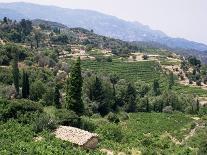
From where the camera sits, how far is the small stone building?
1471 inches

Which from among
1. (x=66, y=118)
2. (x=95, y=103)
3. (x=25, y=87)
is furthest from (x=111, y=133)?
(x=95, y=103)

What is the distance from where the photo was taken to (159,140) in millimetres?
49656

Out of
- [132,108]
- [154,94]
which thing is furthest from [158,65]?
[132,108]

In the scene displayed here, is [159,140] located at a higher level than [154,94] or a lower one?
higher

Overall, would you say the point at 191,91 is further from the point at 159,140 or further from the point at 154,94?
the point at 159,140

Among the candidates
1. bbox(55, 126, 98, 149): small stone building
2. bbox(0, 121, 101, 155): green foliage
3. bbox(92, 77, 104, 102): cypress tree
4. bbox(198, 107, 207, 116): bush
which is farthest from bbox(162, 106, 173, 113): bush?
bbox(0, 121, 101, 155): green foliage

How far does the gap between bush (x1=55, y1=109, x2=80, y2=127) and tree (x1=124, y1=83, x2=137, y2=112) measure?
154ft

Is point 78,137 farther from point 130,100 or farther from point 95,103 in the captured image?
point 130,100

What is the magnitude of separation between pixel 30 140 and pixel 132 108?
58.3 meters

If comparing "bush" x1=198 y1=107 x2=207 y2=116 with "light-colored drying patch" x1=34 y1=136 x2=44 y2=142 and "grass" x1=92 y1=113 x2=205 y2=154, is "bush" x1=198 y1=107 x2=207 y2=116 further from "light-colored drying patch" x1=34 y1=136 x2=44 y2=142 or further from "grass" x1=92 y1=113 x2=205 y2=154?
"light-colored drying patch" x1=34 y1=136 x2=44 y2=142

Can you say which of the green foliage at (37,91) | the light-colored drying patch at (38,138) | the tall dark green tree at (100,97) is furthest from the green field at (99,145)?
the tall dark green tree at (100,97)

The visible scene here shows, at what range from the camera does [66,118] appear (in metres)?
44.8

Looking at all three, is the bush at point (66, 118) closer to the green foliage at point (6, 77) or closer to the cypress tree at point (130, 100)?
the green foliage at point (6, 77)

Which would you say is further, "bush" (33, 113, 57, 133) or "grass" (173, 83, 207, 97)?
"grass" (173, 83, 207, 97)
